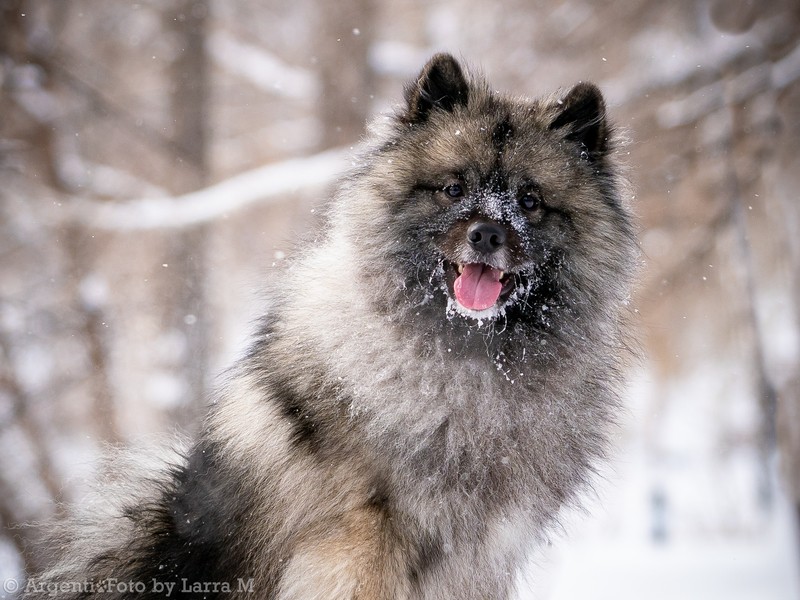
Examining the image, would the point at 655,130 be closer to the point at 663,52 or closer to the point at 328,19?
the point at 663,52

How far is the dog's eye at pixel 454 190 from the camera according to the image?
263 centimetres

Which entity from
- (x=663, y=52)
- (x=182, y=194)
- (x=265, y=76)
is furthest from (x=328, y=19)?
(x=663, y=52)

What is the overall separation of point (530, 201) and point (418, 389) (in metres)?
0.81

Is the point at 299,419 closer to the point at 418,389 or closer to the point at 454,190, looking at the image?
the point at 418,389

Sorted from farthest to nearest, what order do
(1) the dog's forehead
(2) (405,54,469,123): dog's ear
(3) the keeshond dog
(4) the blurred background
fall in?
(4) the blurred background < (2) (405,54,469,123): dog's ear < (1) the dog's forehead < (3) the keeshond dog

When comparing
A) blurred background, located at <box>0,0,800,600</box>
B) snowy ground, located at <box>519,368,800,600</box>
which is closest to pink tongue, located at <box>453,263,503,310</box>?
snowy ground, located at <box>519,368,800,600</box>

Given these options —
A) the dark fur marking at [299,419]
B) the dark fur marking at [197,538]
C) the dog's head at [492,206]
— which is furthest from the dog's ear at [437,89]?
the dark fur marking at [197,538]

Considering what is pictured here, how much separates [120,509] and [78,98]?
7.57 m

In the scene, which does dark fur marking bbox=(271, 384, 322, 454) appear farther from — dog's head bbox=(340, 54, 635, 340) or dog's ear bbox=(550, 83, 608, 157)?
dog's ear bbox=(550, 83, 608, 157)

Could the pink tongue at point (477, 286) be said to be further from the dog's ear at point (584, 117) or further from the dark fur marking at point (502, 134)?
the dog's ear at point (584, 117)

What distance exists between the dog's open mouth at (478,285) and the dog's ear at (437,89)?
0.69m

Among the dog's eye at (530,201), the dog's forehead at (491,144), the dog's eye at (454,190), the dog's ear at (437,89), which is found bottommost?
the dog's eye at (454,190)

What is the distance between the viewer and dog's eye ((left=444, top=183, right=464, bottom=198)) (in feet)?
8.64

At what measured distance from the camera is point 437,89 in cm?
286
